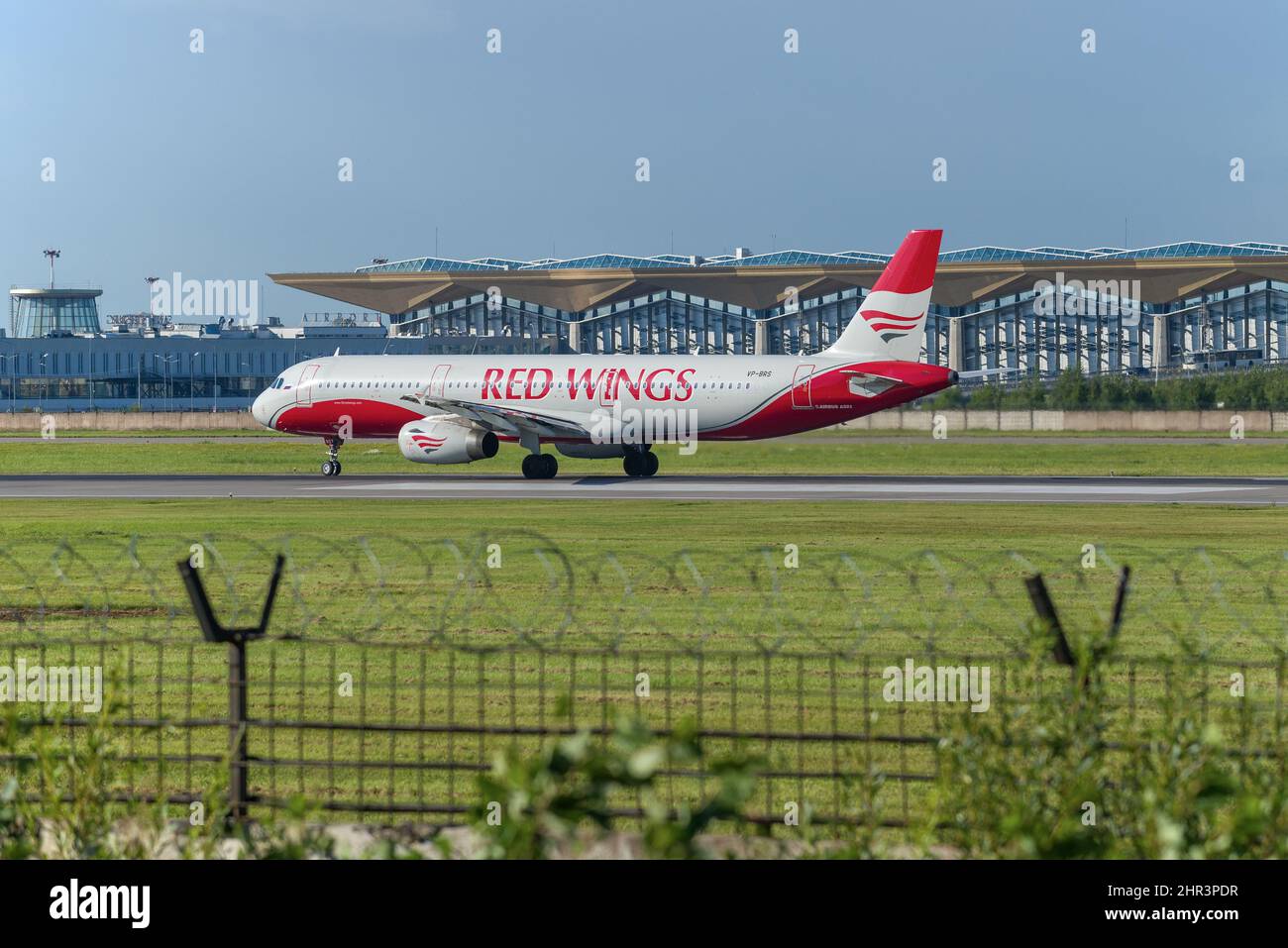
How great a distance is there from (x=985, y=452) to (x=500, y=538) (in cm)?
3839

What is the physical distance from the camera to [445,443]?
5641 centimetres

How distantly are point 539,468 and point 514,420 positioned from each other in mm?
1864

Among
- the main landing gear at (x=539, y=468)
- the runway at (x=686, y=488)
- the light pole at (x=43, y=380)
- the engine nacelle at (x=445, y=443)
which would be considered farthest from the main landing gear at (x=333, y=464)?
the light pole at (x=43, y=380)

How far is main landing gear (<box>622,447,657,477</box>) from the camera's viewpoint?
57.7m

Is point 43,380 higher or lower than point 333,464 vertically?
higher

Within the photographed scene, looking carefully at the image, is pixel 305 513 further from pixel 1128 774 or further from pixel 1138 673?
pixel 1128 774

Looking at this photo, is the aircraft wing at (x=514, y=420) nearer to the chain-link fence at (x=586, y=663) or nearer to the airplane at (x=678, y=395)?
the airplane at (x=678, y=395)

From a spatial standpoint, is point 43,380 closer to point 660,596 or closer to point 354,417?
point 354,417

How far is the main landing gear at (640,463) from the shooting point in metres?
57.7

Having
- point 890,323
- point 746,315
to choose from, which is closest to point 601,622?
point 890,323

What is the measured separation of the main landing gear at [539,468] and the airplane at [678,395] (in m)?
0.05

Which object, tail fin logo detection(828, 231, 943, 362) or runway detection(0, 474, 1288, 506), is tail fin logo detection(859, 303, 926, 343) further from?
runway detection(0, 474, 1288, 506)

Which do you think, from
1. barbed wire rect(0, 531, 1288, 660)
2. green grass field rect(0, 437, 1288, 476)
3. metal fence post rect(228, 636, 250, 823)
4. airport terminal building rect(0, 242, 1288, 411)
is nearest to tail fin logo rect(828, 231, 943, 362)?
green grass field rect(0, 437, 1288, 476)
